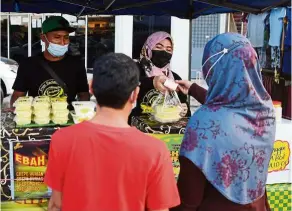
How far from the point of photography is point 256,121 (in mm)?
1677

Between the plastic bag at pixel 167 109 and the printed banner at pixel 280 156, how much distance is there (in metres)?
0.72

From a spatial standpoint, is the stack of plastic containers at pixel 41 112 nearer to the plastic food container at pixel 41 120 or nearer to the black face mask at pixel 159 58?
the plastic food container at pixel 41 120

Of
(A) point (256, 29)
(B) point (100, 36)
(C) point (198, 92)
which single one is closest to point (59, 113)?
(C) point (198, 92)

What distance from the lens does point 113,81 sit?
1.42m

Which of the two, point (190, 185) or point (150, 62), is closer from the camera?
point (190, 185)

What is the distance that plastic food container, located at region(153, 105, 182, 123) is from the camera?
2486mm

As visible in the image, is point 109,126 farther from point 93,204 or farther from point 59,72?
point 59,72

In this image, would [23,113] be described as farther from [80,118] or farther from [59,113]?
[80,118]

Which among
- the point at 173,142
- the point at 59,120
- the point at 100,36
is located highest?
the point at 100,36

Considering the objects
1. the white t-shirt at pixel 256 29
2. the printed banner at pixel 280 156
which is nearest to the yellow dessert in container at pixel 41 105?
the printed banner at pixel 280 156

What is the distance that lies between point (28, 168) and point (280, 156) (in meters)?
1.60

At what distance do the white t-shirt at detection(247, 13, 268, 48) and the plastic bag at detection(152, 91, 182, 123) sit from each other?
2800mm

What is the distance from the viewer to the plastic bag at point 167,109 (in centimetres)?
249

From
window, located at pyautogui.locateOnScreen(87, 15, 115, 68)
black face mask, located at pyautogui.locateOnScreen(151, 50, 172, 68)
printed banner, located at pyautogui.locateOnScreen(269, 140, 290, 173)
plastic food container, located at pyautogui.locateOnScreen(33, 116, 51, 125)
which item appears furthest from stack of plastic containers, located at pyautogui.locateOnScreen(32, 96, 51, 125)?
window, located at pyautogui.locateOnScreen(87, 15, 115, 68)
